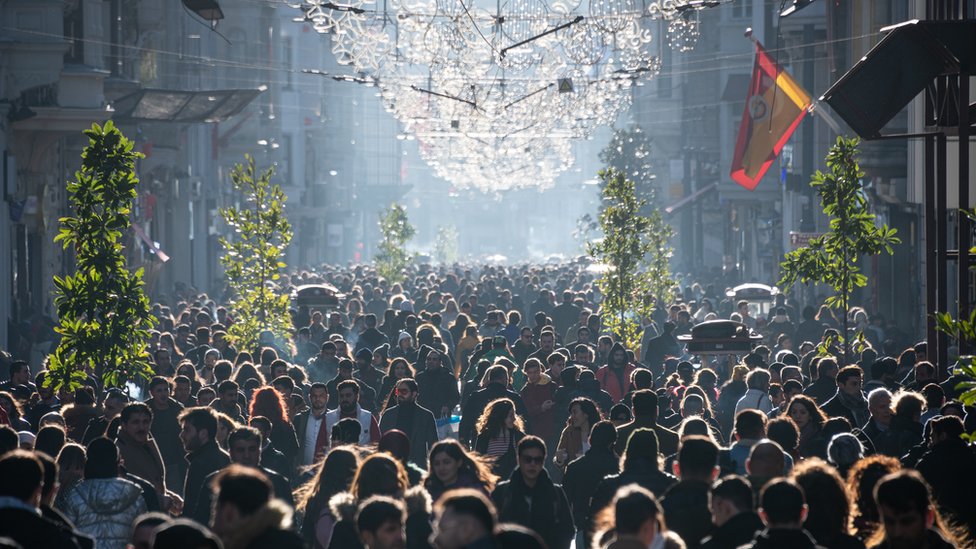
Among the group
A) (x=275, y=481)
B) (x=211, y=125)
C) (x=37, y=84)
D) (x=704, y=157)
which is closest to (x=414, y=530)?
(x=275, y=481)

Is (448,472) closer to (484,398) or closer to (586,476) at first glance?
(586,476)

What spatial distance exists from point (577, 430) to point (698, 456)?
4.44 m

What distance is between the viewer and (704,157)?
223 feet

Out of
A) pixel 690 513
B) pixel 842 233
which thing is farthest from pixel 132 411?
pixel 842 233

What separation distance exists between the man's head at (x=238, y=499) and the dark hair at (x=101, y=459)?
9.18 ft

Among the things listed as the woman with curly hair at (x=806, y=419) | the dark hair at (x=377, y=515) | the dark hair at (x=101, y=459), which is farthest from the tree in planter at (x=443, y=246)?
the dark hair at (x=377, y=515)

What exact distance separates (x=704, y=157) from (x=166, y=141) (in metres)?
28.3

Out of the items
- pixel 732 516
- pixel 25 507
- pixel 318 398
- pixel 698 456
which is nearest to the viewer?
pixel 25 507

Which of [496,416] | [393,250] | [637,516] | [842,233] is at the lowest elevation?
[496,416]

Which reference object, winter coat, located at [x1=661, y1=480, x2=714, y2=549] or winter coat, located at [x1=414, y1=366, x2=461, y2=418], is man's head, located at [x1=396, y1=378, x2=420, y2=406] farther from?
winter coat, located at [x1=661, y1=480, x2=714, y2=549]

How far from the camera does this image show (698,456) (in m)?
8.52

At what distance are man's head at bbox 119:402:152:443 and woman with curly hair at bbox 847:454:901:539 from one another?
5.46 meters

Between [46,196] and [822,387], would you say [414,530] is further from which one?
[46,196]

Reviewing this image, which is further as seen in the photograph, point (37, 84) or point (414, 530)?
point (37, 84)
